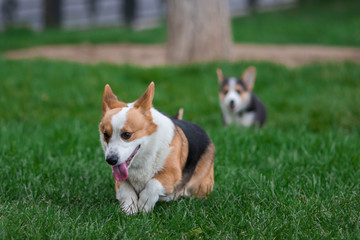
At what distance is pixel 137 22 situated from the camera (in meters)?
25.7

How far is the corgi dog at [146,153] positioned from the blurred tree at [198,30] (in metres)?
7.32

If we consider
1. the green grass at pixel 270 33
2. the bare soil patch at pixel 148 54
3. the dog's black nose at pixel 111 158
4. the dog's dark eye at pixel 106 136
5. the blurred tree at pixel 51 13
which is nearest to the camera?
the dog's black nose at pixel 111 158

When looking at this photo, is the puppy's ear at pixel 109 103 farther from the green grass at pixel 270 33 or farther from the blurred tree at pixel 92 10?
the blurred tree at pixel 92 10

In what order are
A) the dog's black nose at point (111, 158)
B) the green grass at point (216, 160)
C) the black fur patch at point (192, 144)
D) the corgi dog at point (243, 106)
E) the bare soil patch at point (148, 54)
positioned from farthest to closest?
1. the bare soil patch at point (148, 54)
2. the corgi dog at point (243, 106)
3. the black fur patch at point (192, 144)
4. the green grass at point (216, 160)
5. the dog's black nose at point (111, 158)

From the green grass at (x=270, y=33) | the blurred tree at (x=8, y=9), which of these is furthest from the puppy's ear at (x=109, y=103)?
the blurred tree at (x=8, y=9)

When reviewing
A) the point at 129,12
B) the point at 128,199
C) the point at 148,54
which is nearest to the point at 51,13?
the point at 129,12

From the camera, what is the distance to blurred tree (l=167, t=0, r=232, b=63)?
10.8m

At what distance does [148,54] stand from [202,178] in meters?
10.3

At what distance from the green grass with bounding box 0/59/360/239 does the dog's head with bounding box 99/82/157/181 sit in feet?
1.62

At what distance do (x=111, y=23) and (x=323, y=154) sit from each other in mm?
21190

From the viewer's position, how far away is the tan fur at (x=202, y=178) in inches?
155

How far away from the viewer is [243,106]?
6969 millimetres

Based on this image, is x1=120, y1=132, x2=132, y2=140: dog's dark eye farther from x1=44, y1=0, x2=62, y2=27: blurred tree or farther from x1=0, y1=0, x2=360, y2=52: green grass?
x1=44, y1=0, x2=62, y2=27: blurred tree

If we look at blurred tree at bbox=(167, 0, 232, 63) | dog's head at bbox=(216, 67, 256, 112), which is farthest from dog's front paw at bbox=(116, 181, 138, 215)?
blurred tree at bbox=(167, 0, 232, 63)
